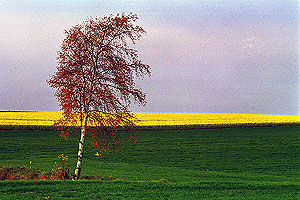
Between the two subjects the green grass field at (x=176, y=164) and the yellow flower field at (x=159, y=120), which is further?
the yellow flower field at (x=159, y=120)

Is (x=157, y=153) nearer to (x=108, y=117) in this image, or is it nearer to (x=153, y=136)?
(x=153, y=136)

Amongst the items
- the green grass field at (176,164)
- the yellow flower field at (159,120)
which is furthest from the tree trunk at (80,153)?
the yellow flower field at (159,120)

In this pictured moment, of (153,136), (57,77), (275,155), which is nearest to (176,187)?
(57,77)

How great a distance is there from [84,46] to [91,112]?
12.0ft

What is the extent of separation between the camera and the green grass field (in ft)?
42.5

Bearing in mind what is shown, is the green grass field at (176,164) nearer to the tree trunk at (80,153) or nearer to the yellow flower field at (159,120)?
the tree trunk at (80,153)

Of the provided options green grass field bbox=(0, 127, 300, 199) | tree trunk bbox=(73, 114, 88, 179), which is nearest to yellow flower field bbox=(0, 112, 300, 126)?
green grass field bbox=(0, 127, 300, 199)

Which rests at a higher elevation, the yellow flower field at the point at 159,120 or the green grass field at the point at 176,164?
the yellow flower field at the point at 159,120

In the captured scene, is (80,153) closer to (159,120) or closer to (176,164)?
(176,164)

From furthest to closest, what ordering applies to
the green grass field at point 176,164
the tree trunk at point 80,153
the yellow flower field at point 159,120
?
the yellow flower field at point 159,120, the tree trunk at point 80,153, the green grass field at point 176,164

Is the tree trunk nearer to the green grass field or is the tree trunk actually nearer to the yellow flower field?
the green grass field

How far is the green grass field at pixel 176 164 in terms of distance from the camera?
1296cm

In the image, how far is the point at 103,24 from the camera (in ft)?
57.4

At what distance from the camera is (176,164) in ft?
90.3
